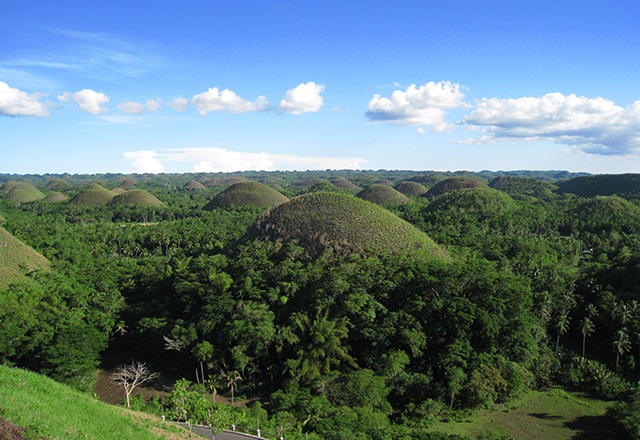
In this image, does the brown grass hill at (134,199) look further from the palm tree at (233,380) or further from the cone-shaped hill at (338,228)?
the palm tree at (233,380)

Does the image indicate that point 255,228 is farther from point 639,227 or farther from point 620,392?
point 639,227

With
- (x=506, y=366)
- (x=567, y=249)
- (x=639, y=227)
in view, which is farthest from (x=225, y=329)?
(x=639, y=227)

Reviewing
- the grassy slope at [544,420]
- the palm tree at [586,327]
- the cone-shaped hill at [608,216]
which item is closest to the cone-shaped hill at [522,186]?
the cone-shaped hill at [608,216]

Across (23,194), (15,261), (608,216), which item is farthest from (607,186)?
(23,194)

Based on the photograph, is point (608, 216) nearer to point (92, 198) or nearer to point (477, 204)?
point (477, 204)

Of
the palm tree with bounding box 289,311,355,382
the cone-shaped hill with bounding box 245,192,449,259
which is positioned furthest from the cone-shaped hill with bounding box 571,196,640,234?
the palm tree with bounding box 289,311,355,382

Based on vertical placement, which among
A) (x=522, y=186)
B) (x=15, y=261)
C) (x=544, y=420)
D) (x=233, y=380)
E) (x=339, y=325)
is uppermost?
(x=522, y=186)

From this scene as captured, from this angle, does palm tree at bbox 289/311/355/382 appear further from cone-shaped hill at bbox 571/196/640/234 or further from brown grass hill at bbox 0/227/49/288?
cone-shaped hill at bbox 571/196/640/234
